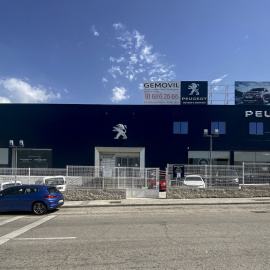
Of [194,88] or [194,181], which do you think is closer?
[194,181]

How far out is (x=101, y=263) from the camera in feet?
15.7

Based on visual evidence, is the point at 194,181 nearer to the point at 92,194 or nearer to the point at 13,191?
the point at 92,194

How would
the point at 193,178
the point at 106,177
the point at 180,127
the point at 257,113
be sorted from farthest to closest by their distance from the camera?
the point at 180,127
the point at 257,113
the point at 193,178
the point at 106,177

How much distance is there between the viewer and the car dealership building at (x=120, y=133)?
2952cm

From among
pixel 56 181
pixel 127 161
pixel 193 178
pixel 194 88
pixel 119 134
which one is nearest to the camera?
pixel 56 181

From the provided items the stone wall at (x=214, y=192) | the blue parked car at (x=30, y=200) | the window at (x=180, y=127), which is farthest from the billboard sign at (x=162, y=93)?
the blue parked car at (x=30, y=200)

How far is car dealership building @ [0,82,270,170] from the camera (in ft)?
96.8

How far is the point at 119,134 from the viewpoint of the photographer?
29766 millimetres

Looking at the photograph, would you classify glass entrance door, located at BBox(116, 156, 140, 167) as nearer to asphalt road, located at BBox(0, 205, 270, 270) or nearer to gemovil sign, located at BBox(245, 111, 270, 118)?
gemovil sign, located at BBox(245, 111, 270, 118)

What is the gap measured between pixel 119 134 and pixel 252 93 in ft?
55.7

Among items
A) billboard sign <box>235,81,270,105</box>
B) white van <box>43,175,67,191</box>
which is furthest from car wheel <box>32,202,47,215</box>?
billboard sign <box>235,81,270,105</box>

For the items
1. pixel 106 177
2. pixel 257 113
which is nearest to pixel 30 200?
pixel 106 177

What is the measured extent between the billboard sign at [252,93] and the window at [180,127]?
7.06m

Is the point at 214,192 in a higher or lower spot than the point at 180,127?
lower
